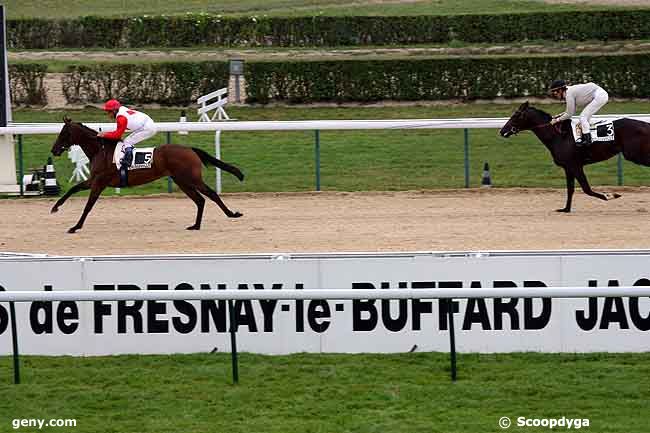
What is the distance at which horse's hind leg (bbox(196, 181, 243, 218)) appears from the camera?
12547 mm

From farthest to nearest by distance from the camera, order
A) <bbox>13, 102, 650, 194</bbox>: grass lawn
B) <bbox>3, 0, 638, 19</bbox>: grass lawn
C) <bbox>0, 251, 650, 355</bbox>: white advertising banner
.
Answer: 1. <bbox>3, 0, 638, 19</bbox>: grass lawn
2. <bbox>13, 102, 650, 194</bbox>: grass lawn
3. <bbox>0, 251, 650, 355</bbox>: white advertising banner

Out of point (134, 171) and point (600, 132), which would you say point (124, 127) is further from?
point (600, 132)

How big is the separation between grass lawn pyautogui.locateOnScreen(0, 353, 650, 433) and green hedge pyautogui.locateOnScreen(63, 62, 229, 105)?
13.5 meters

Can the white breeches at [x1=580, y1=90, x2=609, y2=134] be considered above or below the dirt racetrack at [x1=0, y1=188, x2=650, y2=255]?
above

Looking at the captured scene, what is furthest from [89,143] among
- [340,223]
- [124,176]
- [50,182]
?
[50,182]

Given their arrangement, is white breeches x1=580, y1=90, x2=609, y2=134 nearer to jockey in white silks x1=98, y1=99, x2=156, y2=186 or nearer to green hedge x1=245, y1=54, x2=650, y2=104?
jockey in white silks x1=98, y1=99, x2=156, y2=186

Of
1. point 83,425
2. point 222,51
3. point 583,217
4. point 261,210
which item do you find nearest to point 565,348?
point 83,425

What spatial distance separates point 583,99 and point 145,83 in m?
10.0

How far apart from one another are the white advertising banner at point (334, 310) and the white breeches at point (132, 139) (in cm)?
388

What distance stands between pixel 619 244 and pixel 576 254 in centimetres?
290

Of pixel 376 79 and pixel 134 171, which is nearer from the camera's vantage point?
pixel 134 171

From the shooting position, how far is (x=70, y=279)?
8.66 m

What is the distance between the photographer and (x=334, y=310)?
27.8 ft

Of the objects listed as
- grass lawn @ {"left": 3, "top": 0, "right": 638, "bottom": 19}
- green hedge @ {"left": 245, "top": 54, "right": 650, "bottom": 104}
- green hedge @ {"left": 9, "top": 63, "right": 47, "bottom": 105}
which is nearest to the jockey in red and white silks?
green hedge @ {"left": 245, "top": 54, "right": 650, "bottom": 104}
